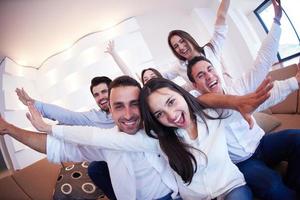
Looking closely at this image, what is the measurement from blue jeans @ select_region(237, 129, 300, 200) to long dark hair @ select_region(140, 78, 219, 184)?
10 centimetres

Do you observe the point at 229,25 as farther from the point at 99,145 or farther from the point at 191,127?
the point at 99,145

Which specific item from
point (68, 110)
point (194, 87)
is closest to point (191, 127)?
point (194, 87)

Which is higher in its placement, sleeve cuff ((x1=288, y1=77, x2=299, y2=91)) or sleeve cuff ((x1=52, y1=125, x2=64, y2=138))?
sleeve cuff ((x1=52, y1=125, x2=64, y2=138))

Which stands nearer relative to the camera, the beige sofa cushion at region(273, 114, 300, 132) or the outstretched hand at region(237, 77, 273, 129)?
the outstretched hand at region(237, 77, 273, 129)

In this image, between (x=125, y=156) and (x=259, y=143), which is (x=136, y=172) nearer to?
(x=125, y=156)

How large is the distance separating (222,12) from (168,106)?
0.54 feet

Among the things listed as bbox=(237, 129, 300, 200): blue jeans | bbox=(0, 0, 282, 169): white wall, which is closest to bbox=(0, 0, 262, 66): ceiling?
bbox=(0, 0, 282, 169): white wall

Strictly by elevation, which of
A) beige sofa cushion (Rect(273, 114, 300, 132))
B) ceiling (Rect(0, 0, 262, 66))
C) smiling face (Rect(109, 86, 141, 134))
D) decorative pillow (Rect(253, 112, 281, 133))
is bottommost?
beige sofa cushion (Rect(273, 114, 300, 132))

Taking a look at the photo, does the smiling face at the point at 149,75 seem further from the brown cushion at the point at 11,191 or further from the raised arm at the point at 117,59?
the brown cushion at the point at 11,191

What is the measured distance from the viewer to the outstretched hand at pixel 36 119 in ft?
1.28

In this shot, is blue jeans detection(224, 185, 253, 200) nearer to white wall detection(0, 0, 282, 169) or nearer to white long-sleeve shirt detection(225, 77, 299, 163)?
white long-sleeve shirt detection(225, 77, 299, 163)

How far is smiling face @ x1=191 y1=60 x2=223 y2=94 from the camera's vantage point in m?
0.38

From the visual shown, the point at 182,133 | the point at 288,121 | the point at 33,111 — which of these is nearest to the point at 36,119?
the point at 33,111

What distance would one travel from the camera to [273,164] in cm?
44
